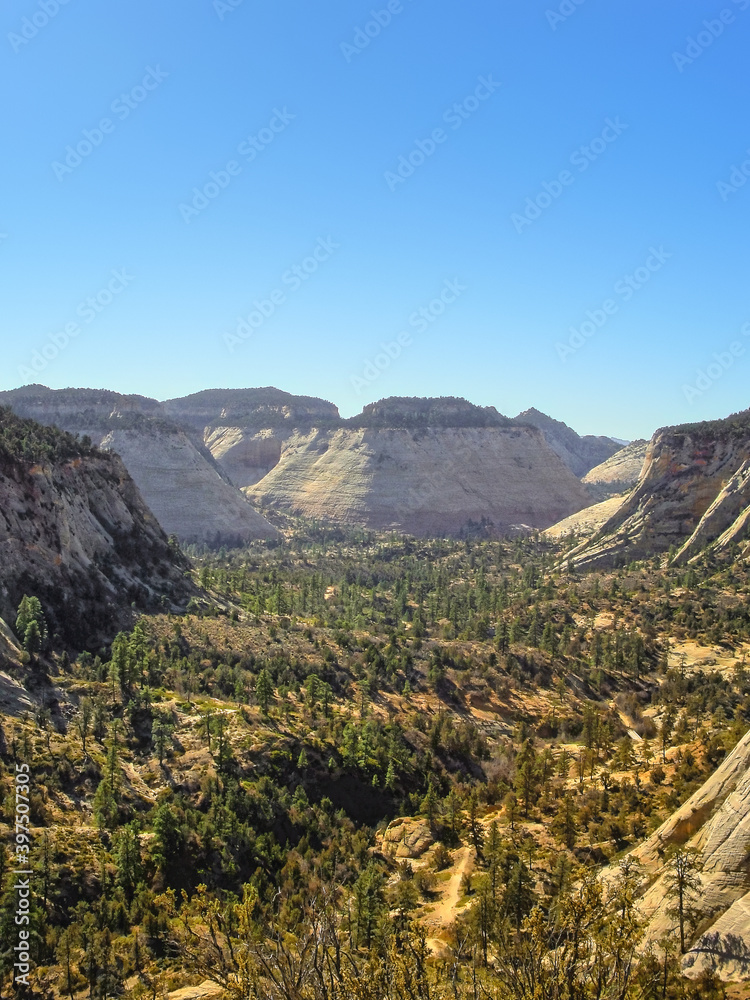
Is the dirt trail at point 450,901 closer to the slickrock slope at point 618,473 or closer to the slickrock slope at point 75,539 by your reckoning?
the slickrock slope at point 75,539

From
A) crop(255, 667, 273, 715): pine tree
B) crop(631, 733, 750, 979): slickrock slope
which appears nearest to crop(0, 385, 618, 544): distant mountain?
crop(255, 667, 273, 715): pine tree

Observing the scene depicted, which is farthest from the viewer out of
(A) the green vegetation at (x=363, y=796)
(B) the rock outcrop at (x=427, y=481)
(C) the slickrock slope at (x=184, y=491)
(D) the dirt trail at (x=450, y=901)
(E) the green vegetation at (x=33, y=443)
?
(B) the rock outcrop at (x=427, y=481)

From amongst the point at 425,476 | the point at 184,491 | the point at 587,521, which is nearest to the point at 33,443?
the point at 184,491

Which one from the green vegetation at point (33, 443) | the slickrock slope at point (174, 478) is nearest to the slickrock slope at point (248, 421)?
the slickrock slope at point (174, 478)

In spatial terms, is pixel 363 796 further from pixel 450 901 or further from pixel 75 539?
pixel 75 539

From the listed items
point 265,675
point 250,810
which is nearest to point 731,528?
point 265,675

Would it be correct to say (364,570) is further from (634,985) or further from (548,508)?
(634,985)
